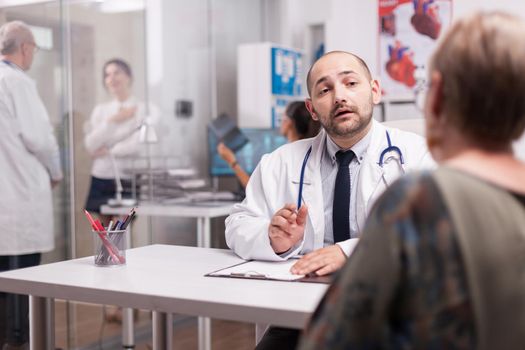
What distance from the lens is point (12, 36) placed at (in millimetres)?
3260

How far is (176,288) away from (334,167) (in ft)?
2.65

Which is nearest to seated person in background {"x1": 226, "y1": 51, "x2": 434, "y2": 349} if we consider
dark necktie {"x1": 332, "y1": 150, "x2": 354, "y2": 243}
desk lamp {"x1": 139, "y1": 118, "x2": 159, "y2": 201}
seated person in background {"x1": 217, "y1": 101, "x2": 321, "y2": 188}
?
dark necktie {"x1": 332, "y1": 150, "x2": 354, "y2": 243}

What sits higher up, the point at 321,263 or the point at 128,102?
the point at 128,102

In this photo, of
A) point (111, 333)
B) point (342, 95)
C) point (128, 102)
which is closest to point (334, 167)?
point (342, 95)

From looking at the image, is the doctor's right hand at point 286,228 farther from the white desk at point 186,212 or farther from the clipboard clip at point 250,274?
the white desk at point 186,212

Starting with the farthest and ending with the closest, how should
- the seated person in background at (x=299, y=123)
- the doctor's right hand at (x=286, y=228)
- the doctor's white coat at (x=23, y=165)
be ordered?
the seated person in background at (x=299, y=123)
the doctor's white coat at (x=23, y=165)
the doctor's right hand at (x=286, y=228)

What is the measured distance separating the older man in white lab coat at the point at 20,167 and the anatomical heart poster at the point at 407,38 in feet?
8.45

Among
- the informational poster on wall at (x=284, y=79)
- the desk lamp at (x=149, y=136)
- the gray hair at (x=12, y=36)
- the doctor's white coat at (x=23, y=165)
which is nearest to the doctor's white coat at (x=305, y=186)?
the doctor's white coat at (x=23, y=165)

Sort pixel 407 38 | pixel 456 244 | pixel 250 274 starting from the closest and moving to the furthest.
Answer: pixel 456 244 < pixel 250 274 < pixel 407 38

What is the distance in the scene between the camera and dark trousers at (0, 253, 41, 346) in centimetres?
329

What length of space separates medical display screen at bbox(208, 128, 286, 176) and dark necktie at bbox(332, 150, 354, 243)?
92.9 inches

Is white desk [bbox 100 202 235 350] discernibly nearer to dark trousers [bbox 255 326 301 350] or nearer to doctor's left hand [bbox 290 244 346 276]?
dark trousers [bbox 255 326 301 350]

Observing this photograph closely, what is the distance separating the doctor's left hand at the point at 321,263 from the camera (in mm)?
1652

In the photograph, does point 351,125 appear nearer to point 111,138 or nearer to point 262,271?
point 262,271
